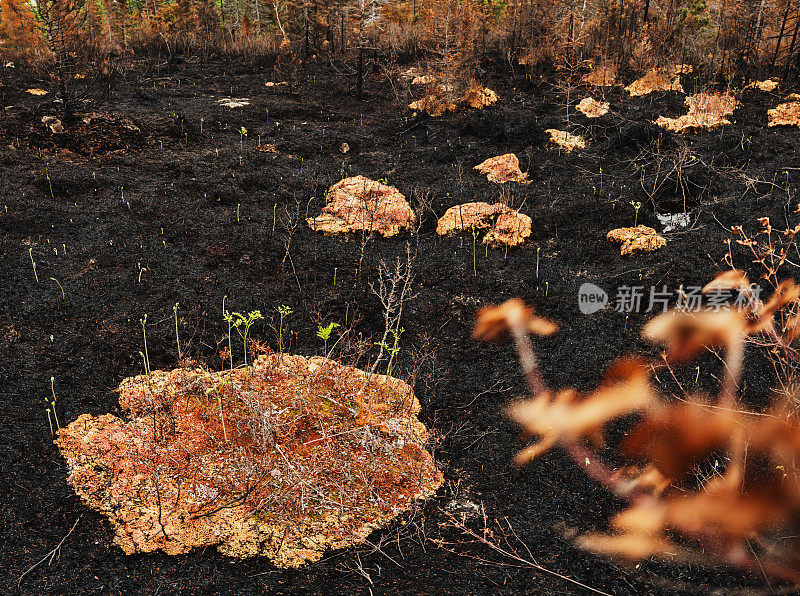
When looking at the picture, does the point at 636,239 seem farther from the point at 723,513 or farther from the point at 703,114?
the point at 703,114

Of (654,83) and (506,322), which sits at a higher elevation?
(654,83)

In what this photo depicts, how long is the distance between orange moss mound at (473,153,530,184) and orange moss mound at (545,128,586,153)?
942 mm

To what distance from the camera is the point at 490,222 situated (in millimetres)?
5875

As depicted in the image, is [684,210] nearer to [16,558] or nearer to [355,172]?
[355,172]

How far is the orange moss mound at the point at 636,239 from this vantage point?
5.11 meters

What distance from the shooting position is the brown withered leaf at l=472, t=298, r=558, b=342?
425 cm

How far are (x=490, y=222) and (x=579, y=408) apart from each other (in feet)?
9.56

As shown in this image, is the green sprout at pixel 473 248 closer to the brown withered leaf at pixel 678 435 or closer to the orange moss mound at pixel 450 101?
the brown withered leaf at pixel 678 435

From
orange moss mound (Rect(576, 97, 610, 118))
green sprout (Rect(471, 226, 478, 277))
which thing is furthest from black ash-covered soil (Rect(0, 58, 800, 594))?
orange moss mound (Rect(576, 97, 610, 118))

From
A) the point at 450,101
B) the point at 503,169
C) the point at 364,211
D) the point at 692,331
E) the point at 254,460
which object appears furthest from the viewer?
the point at 450,101

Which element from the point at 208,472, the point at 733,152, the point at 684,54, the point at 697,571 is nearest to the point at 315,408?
the point at 208,472

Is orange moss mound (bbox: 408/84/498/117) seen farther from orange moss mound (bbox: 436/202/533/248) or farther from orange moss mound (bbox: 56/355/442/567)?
orange moss mound (bbox: 56/355/442/567)

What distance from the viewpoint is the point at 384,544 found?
8.30 ft

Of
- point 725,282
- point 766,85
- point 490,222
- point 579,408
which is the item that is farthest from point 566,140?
point 579,408
